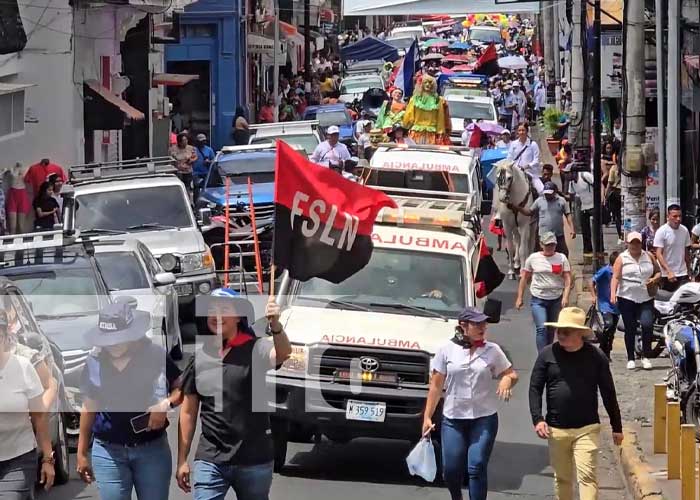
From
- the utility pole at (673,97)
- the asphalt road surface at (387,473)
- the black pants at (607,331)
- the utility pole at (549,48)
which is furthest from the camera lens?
the utility pole at (549,48)

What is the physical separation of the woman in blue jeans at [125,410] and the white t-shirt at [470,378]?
2.54 metres

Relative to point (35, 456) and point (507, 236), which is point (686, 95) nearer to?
point (507, 236)

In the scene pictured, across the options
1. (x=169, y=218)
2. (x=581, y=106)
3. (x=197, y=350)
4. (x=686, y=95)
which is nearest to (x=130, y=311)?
(x=197, y=350)

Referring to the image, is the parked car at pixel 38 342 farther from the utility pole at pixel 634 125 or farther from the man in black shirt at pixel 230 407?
the utility pole at pixel 634 125

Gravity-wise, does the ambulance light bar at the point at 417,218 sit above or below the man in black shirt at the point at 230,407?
above

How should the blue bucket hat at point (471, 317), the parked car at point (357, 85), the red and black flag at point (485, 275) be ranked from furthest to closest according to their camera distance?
the parked car at point (357, 85)
the red and black flag at point (485, 275)
the blue bucket hat at point (471, 317)

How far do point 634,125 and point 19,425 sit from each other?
1442 cm

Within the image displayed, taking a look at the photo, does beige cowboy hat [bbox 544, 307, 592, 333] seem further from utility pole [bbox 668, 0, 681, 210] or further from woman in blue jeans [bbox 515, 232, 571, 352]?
utility pole [bbox 668, 0, 681, 210]

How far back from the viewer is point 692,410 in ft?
42.9

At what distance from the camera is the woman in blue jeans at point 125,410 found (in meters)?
8.33

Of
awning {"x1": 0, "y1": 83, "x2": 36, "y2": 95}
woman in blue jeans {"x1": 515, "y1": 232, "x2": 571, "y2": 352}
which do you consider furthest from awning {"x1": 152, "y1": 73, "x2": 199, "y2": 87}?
woman in blue jeans {"x1": 515, "y1": 232, "x2": 571, "y2": 352}

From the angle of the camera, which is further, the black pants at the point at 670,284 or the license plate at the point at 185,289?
the license plate at the point at 185,289

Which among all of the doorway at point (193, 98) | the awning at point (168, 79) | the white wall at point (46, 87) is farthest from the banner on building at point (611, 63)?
the doorway at point (193, 98)

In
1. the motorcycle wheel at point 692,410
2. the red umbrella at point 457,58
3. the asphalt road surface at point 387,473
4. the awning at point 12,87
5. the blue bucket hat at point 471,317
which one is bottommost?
the asphalt road surface at point 387,473
